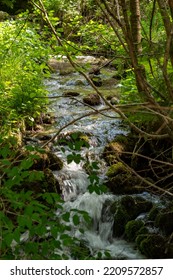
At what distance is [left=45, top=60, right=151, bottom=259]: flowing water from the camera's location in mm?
3799

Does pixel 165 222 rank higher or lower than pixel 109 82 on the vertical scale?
lower

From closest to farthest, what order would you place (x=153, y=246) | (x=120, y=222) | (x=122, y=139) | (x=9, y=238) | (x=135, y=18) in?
1. (x=9, y=238)
2. (x=135, y=18)
3. (x=153, y=246)
4. (x=120, y=222)
5. (x=122, y=139)

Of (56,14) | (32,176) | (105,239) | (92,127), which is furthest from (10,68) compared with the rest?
(56,14)

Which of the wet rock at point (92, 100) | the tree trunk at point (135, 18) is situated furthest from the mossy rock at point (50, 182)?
the wet rock at point (92, 100)

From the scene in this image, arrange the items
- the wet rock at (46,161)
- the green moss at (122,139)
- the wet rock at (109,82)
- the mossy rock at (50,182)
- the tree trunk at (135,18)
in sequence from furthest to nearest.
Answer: the wet rock at (109,82)
the green moss at (122,139)
the wet rock at (46,161)
the mossy rock at (50,182)
the tree trunk at (135,18)

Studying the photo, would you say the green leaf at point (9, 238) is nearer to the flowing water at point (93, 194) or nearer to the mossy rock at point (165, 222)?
the flowing water at point (93, 194)

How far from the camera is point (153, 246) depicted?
3406mm

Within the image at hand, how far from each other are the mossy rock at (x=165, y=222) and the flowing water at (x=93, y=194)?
0.31 m

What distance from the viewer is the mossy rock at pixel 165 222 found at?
3.58 meters

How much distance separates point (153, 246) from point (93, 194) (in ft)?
3.55

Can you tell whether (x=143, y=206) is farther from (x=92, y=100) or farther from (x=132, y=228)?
(x=92, y=100)

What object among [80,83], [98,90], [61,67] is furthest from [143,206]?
[61,67]

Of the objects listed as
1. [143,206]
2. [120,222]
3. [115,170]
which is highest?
[115,170]
